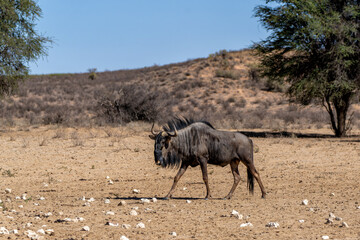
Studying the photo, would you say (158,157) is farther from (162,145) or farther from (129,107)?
(129,107)

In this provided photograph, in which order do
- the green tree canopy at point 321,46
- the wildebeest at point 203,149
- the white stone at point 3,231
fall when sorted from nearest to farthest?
the white stone at point 3,231 < the wildebeest at point 203,149 < the green tree canopy at point 321,46

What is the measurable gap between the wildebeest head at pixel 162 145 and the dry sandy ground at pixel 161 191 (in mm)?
907

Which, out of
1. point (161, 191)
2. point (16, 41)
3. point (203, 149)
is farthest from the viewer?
point (16, 41)

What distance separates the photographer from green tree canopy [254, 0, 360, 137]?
23.8 meters

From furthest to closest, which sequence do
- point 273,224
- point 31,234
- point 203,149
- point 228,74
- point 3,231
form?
point 228,74
point 203,149
point 273,224
point 3,231
point 31,234

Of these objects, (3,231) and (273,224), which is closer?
(3,231)

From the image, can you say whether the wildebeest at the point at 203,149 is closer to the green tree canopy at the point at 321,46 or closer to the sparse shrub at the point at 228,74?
the green tree canopy at the point at 321,46

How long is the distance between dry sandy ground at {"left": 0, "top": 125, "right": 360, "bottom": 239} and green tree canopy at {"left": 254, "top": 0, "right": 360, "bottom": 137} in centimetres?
315

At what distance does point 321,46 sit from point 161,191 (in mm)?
16640

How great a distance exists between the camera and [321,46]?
25266 mm

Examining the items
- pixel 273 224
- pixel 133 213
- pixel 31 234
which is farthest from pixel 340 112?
pixel 31 234

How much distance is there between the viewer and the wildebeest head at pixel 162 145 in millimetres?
9898

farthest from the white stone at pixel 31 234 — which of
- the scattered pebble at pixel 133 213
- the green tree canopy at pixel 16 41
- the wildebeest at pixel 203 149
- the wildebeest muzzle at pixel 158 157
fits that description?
the green tree canopy at pixel 16 41

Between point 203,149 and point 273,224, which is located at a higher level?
point 203,149
